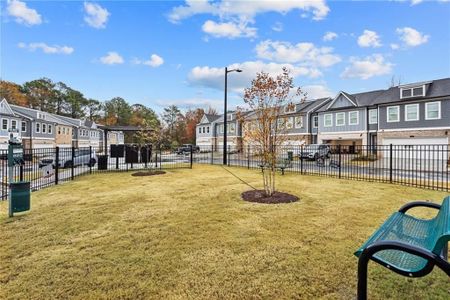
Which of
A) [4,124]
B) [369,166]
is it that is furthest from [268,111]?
[4,124]

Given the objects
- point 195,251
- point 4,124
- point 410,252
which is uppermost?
point 4,124

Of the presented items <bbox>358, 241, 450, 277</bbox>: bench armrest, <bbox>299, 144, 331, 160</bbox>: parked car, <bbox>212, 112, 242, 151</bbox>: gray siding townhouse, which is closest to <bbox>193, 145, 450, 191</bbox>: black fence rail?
<bbox>299, 144, 331, 160</bbox>: parked car

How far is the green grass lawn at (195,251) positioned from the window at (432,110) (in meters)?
22.3

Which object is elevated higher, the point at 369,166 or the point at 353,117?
the point at 353,117

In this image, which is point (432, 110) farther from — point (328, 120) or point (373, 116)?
point (328, 120)

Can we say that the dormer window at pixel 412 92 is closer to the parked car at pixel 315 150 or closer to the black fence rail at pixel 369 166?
the black fence rail at pixel 369 166

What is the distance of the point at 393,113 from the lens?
2639 cm

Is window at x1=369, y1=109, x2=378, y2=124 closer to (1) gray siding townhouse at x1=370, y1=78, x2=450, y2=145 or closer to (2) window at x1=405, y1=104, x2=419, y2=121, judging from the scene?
(1) gray siding townhouse at x1=370, y1=78, x2=450, y2=145

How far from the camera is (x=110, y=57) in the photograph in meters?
21.2

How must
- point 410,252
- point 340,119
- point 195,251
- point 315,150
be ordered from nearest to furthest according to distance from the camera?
point 410,252 < point 195,251 < point 315,150 < point 340,119

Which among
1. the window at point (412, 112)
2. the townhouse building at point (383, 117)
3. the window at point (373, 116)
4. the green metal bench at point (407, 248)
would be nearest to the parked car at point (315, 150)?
the townhouse building at point (383, 117)

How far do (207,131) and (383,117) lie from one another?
3413 centimetres

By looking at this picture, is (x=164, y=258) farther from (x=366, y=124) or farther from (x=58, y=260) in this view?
(x=366, y=124)

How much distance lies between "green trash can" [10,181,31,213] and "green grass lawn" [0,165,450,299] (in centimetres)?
27
